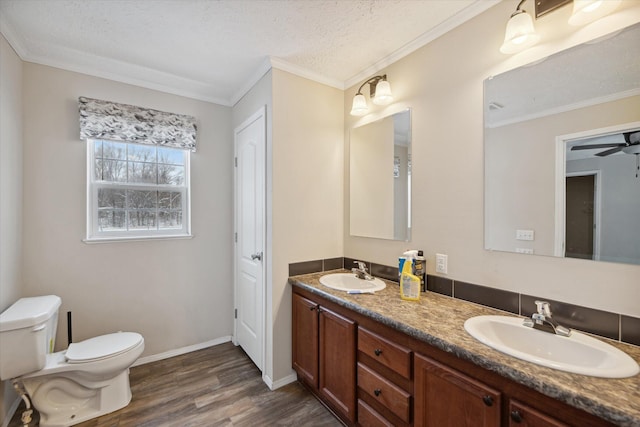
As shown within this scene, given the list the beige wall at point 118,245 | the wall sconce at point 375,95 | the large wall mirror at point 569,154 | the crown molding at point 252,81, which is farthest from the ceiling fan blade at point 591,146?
the beige wall at point 118,245

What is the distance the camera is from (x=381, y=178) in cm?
215

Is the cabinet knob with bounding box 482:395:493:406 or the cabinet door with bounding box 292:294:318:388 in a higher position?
the cabinet knob with bounding box 482:395:493:406

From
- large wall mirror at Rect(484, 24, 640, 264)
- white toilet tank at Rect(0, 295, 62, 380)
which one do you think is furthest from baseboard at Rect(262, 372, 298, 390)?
large wall mirror at Rect(484, 24, 640, 264)

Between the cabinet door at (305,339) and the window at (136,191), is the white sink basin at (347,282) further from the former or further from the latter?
the window at (136,191)

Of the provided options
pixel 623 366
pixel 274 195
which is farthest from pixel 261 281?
pixel 623 366

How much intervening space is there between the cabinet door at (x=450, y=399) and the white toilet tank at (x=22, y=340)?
217 centimetres

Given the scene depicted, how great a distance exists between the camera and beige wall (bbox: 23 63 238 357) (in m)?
2.09

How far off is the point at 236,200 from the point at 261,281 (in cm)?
99

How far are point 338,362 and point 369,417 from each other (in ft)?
1.06

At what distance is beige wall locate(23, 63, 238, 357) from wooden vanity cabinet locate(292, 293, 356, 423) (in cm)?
118

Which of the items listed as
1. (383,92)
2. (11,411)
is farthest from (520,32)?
(11,411)

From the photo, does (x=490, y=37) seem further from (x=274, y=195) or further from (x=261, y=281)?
(x=261, y=281)

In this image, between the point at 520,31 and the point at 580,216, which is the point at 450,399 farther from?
the point at 520,31

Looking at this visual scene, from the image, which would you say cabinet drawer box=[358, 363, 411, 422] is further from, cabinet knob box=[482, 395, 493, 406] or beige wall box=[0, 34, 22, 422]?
beige wall box=[0, 34, 22, 422]
